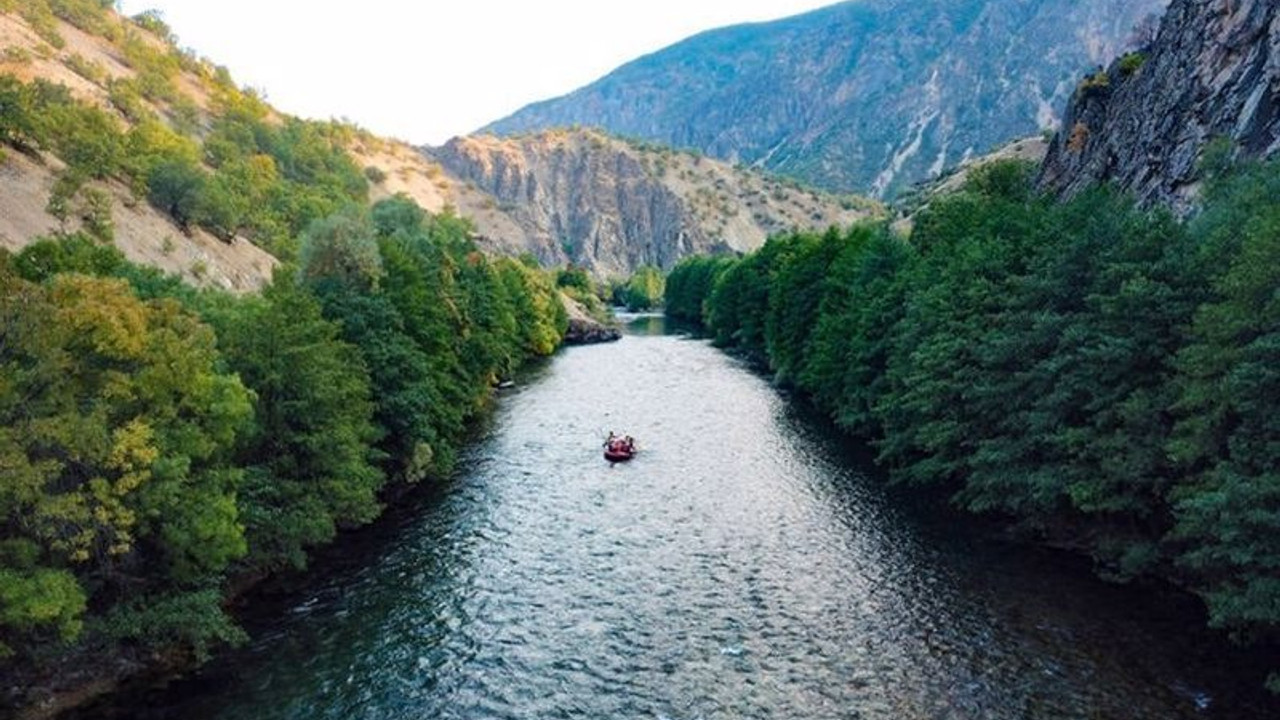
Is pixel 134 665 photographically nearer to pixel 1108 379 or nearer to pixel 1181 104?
pixel 1108 379

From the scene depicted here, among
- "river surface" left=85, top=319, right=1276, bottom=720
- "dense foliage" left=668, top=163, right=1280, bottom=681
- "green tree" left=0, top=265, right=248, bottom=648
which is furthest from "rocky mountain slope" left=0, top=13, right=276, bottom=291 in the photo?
"dense foliage" left=668, top=163, right=1280, bottom=681

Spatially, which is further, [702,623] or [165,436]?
[702,623]

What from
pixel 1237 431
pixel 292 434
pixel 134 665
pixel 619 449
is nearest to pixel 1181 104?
pixel 1237 431

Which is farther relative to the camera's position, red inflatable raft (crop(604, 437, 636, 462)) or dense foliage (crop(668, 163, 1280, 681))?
red inflatable raft (crop(604, 437, 636, 462))

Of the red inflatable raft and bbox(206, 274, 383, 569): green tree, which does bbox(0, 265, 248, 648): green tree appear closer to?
bbox(206, 274, 383, 569): green tree

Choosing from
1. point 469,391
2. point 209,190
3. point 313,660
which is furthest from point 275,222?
point 313,660

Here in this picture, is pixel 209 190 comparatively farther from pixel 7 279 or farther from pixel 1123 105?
pixel 1123 105

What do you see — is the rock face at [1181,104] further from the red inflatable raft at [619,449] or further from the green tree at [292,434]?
the green tree at [292,434]

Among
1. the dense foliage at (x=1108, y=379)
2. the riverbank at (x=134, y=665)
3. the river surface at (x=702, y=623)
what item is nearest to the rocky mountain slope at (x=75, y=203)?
the riverbank at (x=134, y=665)
